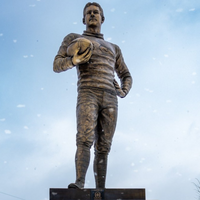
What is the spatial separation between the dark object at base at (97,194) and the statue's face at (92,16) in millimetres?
3116

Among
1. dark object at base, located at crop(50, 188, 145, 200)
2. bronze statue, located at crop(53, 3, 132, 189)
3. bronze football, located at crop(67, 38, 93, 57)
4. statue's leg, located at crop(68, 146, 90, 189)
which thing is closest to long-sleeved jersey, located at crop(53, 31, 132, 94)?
bronze statue, located at crop(53, 3, 132, 189)

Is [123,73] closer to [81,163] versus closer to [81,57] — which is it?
[81,57]

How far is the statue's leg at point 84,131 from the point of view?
270 inches

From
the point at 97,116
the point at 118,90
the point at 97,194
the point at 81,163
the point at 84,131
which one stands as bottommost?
the point at 97,194

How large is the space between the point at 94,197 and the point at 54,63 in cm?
236

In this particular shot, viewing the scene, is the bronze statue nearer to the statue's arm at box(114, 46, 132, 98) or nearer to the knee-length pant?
the knee-length pant

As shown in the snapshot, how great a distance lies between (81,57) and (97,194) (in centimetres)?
219

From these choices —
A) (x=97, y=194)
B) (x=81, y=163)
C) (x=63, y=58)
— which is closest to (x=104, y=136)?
(x=81, y=163)

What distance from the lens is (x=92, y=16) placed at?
8.09 m

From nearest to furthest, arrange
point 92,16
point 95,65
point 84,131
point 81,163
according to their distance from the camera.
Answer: point 81,163
point 84,131
point 95,65
point 92,16

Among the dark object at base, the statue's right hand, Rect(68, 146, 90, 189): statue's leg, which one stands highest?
the statue's right hand

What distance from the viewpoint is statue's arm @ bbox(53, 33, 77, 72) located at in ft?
23.6

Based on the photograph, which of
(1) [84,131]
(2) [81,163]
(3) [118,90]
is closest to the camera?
(2) [81,163]

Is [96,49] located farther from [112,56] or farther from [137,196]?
[137,196]
